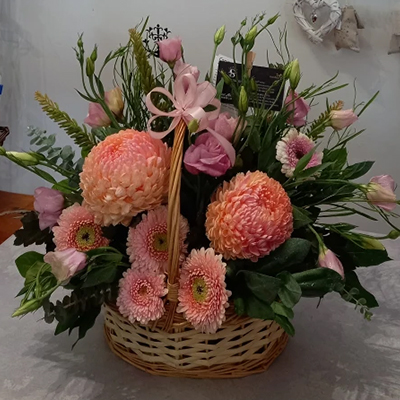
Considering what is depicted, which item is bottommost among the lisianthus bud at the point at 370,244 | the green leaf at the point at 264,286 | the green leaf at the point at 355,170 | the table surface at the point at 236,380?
the table surface at the point at 236,380

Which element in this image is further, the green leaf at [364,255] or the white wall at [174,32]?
the white wall at [174,32]

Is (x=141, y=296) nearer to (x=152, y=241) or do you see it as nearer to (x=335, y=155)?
(x=152, y=241)

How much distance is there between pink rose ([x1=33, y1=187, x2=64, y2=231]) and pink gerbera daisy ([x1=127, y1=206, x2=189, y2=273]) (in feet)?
0.39

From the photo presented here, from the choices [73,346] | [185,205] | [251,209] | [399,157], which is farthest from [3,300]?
[399,157]

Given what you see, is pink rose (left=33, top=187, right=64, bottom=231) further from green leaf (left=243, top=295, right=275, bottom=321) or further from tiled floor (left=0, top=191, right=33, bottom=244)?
tiled floor (left=0, top=191, right=33, bottom=244)

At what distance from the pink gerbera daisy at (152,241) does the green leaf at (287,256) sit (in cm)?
11

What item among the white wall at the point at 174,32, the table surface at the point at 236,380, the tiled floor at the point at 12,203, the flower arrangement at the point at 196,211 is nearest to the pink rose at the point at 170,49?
the flower arrangement at the point at 196,211

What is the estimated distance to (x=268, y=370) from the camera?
0.74 m

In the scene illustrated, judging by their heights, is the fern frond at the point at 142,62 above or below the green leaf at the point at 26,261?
above

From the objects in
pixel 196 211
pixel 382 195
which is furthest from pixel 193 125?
pixel 382 195

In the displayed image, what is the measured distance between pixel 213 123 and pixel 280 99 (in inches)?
5.4

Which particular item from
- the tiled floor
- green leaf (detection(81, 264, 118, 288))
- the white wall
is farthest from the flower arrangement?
the white wall

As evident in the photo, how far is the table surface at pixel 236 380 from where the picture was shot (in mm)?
689

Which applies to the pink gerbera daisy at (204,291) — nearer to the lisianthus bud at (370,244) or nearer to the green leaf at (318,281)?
the green leaf at (318,281)
